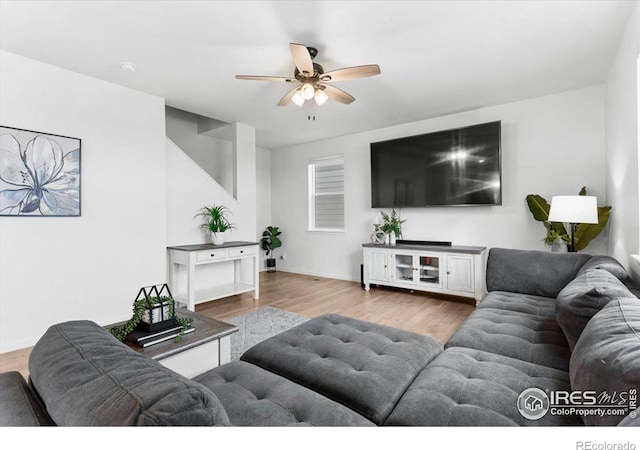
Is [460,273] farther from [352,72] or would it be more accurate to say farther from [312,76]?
[312,76]

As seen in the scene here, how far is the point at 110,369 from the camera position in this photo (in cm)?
68

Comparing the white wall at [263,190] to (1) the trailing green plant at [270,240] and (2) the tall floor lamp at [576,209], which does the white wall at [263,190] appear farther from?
(2) the tall floor lamp at [576,209]

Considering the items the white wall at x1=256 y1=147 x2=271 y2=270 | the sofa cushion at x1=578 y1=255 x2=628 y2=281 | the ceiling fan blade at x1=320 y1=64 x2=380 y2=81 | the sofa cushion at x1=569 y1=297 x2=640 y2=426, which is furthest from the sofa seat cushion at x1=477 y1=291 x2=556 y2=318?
the white wall at x1=256 y1=147 x2=271 y2=270

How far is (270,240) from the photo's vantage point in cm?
611

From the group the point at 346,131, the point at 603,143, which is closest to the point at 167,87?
the point at 346,131

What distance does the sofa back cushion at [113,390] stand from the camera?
53cm

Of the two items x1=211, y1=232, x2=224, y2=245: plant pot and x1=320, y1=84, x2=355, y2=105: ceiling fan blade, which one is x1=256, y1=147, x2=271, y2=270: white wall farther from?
x1=320, y1=84, x2=355, y2=105: ceiling fan blade

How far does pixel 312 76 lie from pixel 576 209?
2.47 m

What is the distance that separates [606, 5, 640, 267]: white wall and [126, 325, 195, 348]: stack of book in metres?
3.01

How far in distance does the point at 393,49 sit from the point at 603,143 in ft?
8.53

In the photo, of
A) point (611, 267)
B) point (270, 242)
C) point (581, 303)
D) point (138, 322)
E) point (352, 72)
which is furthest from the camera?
point (270, 242)

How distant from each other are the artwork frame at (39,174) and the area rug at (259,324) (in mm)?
1913

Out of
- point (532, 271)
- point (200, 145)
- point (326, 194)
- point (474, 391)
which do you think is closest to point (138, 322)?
point (474, 391)

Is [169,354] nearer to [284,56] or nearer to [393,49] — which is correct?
[284,56]
